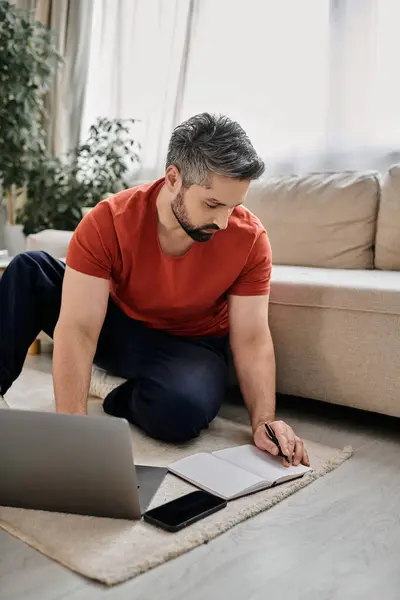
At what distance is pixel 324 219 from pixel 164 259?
88 centimetres

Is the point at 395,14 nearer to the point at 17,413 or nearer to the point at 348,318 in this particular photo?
the point at 348,318

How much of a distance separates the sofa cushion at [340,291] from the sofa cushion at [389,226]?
172 mm

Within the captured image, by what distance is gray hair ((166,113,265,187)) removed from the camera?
1.36 m

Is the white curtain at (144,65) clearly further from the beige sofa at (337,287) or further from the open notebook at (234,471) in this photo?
the open notebook at (234,471)

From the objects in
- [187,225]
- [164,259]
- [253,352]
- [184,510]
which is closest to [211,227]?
[187,225]

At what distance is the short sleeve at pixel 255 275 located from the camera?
1.59 m

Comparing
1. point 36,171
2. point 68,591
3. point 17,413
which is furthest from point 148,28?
point 68,591

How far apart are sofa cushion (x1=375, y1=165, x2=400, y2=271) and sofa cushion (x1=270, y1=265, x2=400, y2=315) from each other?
17 centimetres

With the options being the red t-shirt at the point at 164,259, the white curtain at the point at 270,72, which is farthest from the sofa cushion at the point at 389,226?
the red t-shirt at the point at 164,259

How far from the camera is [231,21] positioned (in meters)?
Answer: 2.79

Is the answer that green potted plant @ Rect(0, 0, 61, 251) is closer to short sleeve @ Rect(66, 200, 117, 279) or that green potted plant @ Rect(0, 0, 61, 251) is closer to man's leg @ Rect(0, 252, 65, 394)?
man's leg @ Rect(0, 252, 65, 394)

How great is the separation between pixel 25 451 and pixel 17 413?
0.08m

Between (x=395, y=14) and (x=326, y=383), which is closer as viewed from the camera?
(x=326, y=383)

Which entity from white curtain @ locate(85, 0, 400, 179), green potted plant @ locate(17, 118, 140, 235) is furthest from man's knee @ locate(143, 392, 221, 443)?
green potted plant @ locate(17, 118, 140, 235)
